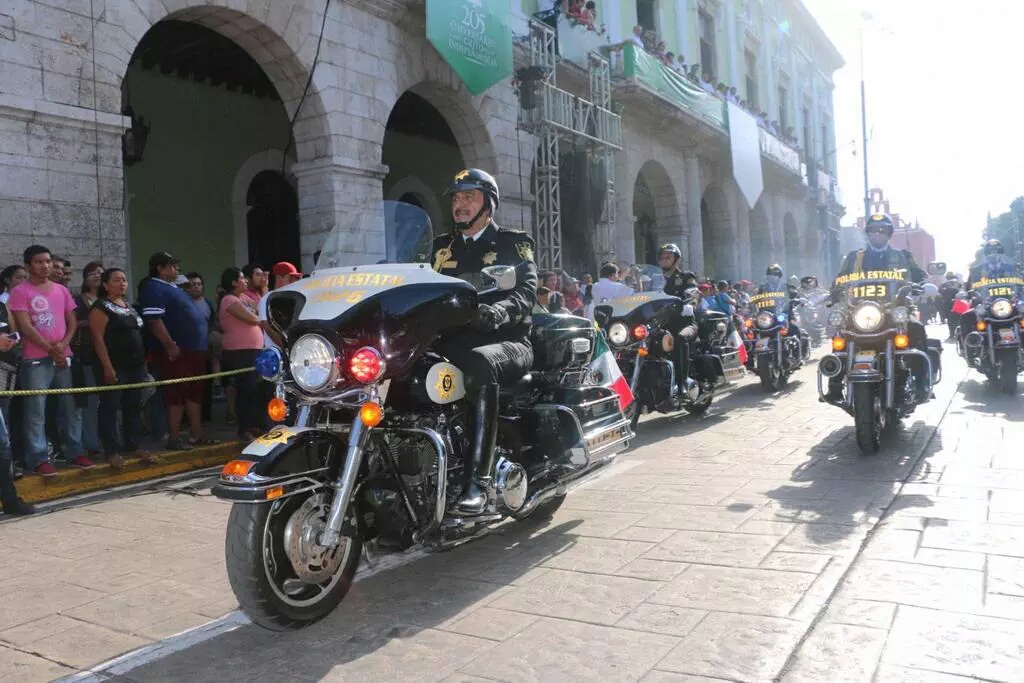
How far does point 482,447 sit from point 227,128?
11556 mm

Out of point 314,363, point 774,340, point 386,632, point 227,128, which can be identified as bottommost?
point 386,632

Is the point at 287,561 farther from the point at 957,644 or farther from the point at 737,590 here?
the point at 957,644

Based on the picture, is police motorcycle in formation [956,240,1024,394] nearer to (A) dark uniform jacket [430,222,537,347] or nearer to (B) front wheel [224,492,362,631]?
(A) dark uniform jacket [430,222,537,347]

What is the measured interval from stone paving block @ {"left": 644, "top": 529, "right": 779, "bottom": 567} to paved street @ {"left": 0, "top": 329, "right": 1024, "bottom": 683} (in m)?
0.02

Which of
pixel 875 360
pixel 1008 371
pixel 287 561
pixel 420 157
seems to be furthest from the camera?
pixel 420 157

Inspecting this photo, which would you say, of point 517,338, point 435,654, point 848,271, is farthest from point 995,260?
point 435,654

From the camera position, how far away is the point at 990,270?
10.2 meters

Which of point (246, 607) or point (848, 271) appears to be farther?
point (848, 271)

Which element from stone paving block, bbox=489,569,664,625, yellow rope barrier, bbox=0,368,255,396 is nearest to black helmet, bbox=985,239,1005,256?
yellow rope barrier, bbox=0,368,255,396

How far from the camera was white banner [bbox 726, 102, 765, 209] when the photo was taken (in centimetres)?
2028

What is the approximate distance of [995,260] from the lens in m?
10.3

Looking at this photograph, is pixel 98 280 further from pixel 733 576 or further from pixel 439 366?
pixel 733 576

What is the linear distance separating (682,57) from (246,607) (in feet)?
63.5

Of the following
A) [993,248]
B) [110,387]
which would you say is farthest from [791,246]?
[110,387]
